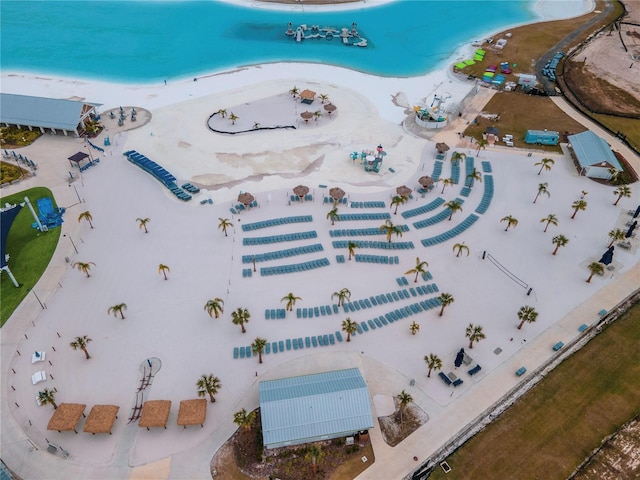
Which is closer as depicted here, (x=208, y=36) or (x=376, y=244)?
(x=376, y=244)

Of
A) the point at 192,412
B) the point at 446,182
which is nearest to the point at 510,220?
the point at 446,182

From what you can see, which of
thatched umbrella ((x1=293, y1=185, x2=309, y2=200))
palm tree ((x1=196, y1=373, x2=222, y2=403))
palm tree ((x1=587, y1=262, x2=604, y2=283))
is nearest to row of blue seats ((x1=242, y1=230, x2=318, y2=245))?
thatched umbrella ((x1=293, y1=185, x2=309, y2=200))

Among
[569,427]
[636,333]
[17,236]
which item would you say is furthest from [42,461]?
[636,333]

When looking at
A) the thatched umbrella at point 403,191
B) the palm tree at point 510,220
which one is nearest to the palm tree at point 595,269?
the palm tree at point 510,220

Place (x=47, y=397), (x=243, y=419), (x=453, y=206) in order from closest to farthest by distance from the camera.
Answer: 1. (x=243, y=419)
2. (x=47, y=397)
3. (x=453, y=206)

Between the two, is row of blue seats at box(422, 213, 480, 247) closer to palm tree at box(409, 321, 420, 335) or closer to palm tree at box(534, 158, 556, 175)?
palm tree at box(409, 321, 420, 335)

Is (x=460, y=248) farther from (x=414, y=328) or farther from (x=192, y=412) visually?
(x=192, y=412)

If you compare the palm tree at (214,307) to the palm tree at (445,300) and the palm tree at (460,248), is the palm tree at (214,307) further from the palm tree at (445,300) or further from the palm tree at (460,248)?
the palm tree at (460,248)

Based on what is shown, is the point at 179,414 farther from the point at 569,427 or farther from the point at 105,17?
the point at 105,17
